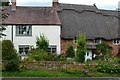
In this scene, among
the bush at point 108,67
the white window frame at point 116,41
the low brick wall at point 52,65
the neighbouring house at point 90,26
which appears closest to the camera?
the bush at point 108,67

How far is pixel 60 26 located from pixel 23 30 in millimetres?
4506

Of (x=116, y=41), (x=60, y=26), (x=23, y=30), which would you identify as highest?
(x=60, y=26)

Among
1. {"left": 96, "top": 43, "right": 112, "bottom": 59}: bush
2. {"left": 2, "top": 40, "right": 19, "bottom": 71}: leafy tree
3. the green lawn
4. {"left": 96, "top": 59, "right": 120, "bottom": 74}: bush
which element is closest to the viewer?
the green lawn

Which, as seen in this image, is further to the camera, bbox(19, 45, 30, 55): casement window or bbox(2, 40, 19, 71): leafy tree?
bbox(19, 45, 30, 55): casement window

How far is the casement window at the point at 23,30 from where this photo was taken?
148 feet

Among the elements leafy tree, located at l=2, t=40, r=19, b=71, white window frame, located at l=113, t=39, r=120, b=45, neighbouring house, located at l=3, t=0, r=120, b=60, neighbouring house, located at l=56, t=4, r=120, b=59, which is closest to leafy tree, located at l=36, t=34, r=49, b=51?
neighbouring house, located at l=3, t=0, r=120, b=60

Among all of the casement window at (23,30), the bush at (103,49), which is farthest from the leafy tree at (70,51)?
the casement window at (23,30)

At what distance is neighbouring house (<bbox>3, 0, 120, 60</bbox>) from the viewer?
45.2m

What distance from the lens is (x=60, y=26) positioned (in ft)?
149

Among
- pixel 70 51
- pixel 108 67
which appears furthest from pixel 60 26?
pixel 108 67

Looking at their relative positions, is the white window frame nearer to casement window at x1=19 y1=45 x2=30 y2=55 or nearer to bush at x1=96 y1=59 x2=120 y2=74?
casement window at x1=19 y1=45 x2=30 y2=55

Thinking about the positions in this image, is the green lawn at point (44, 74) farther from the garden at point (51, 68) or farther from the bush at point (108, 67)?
the bush at point (108, 67)

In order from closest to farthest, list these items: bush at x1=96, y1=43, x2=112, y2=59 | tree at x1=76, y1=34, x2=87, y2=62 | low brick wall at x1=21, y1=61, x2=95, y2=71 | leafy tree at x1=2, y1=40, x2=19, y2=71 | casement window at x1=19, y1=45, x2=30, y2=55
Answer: leafy tree at x1=2, y1=40, x2=19, y2=71 → low brick wall at x1=21, y1=61, x2=95, y2=71 → tree at x1=76, y1=34, x2=87, y2=62 → bush at x1=96, y1=43, x2=112, y2=59 → casement window at x1=19, y1=45, x2=30, y2=55

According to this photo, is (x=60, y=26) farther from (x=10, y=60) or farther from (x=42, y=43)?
(x=10, y=60)
